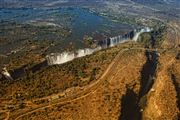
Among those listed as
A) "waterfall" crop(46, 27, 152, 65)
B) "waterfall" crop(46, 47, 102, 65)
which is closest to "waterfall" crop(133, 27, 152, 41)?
"waterfall" crop(46, 27, 152, 65)

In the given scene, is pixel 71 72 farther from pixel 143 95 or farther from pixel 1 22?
pixel 1 22

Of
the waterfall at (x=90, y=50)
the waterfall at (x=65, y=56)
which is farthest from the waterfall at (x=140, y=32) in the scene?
the waterfall at (x=65, y=56)

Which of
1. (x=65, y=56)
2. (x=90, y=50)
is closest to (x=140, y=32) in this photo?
(x=90, y=50)

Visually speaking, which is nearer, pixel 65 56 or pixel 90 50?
pixel 65 56

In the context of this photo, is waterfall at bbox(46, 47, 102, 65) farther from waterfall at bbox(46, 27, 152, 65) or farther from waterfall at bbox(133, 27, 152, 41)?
waterfall at bbox(133, 27, 152, 41)

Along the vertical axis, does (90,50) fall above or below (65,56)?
below

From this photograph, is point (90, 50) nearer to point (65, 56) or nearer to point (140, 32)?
point (65, 56)

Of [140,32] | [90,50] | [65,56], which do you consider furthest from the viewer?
[140,32]

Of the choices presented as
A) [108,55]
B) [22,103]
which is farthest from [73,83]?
[108,55]

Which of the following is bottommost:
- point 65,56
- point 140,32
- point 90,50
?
point 140,32
